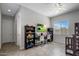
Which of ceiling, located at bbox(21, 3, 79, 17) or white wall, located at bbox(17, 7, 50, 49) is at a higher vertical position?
ceiling, located at bbox(21, 3, 79, 17)

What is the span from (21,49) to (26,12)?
740 mm

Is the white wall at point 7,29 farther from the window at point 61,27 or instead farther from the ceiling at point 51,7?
the window at point 61,27

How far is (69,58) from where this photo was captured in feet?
7.22

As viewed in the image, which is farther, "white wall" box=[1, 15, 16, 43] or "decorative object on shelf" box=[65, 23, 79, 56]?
"white wall" box=[1, 15, 16, 43]

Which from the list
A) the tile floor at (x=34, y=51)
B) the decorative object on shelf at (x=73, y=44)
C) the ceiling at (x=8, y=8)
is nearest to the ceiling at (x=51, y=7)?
the ceiling at (x=8, y=8)

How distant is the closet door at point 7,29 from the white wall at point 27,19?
0.18m

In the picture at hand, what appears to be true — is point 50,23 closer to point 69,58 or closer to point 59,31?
point 59,31

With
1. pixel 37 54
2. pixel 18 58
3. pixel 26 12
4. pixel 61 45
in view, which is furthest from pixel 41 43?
pixel 26 12

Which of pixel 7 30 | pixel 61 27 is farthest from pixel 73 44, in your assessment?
pixel 7 30

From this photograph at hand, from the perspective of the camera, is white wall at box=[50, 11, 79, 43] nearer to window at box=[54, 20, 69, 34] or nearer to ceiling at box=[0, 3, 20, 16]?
window at box=[54, 20, 69, 34]

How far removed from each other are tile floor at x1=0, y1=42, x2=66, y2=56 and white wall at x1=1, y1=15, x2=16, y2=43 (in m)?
0.12

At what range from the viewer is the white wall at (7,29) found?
2.24 m

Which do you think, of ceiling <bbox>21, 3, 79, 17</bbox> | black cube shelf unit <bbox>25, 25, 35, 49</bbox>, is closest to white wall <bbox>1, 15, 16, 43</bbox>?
black cube shelf unit <bbox>25, 25, 35, 49</bbox>

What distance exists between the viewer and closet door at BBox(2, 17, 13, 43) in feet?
7.37
